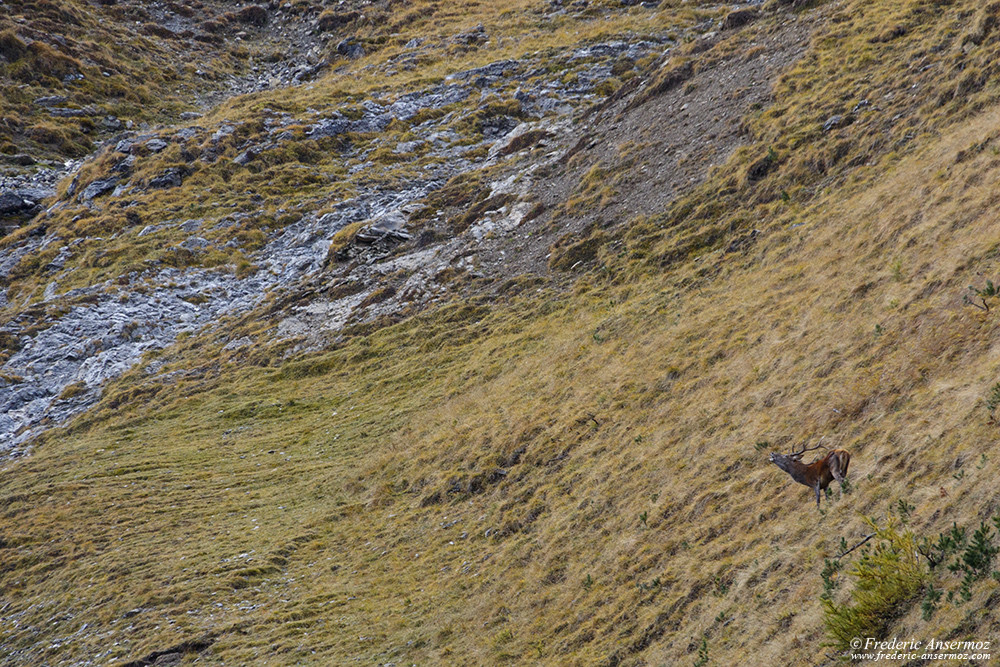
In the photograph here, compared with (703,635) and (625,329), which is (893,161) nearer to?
(625,329)

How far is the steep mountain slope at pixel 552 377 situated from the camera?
10.8 metres

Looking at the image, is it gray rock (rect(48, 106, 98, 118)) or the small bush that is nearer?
the small bush

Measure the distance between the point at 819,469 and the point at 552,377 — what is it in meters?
11.6

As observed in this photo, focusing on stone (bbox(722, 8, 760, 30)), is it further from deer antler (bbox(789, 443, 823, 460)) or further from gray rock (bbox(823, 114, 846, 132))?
deer antler (bbox(789, 443, 823, 460))

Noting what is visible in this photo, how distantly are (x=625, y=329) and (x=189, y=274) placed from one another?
28539 mm

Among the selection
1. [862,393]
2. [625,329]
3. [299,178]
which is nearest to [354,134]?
[299,178]

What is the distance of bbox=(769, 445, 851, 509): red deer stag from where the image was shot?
32.8 ft

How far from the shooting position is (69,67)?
6644 centimetres

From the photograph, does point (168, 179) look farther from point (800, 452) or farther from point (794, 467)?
point (794, 467)

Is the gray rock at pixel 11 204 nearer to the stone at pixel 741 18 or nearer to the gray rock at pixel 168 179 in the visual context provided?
the gray rock at pixel 168 179

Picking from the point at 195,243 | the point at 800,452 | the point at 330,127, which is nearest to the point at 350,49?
the point at 330,127

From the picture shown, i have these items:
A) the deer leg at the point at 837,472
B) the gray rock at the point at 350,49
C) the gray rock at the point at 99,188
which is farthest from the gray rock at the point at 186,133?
the deer leg at the point at 837,472

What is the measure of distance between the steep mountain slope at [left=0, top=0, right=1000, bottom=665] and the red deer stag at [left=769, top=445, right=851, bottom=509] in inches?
18.6

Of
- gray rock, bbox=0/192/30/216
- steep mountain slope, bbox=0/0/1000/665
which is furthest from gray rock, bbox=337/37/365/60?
gray rock, bbox=0/192/30/216
